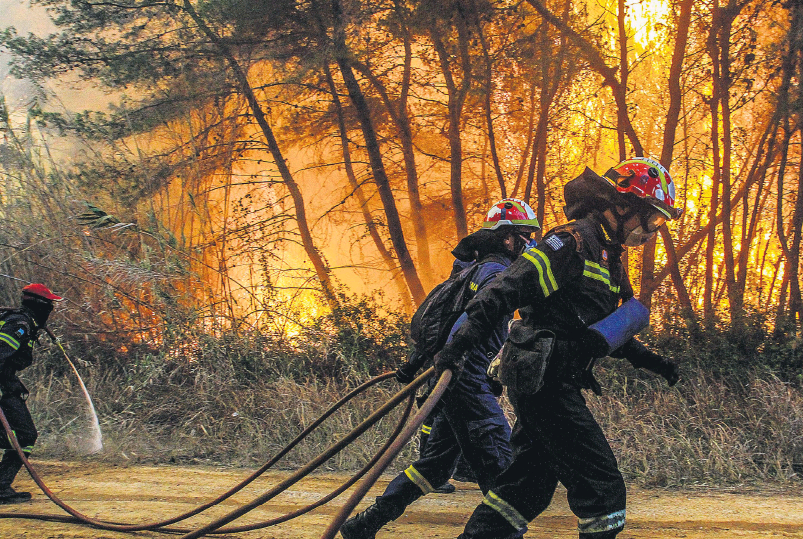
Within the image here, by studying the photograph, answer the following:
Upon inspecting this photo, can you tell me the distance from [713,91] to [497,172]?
257 centimetres

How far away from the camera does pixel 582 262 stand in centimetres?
271

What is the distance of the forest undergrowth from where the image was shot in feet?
16.5

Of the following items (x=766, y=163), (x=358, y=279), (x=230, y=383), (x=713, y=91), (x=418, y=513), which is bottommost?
(x=418, y=513)

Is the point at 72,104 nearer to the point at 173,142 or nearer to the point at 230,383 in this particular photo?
the point at 173,142

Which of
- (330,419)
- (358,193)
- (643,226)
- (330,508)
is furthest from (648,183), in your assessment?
(358,193)

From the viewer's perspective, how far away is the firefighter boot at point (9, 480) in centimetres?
468

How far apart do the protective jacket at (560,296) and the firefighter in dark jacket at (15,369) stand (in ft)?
12.4

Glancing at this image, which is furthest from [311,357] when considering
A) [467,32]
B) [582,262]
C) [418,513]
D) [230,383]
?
[582,262]

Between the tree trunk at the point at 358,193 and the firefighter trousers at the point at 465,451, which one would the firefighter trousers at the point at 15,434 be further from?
the tree trunk at the point at 358,193

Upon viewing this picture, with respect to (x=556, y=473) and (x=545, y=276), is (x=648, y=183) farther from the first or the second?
(x=556, y=473)

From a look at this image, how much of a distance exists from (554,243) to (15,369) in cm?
431

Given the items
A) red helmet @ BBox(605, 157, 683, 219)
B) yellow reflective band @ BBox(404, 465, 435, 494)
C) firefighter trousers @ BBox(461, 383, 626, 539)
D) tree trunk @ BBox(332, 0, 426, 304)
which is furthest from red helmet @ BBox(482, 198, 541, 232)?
tree trunk @ BBox(332, 0, 426, 304)

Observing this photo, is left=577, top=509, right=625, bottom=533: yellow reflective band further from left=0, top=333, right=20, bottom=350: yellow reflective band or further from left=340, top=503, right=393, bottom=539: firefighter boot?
left=0, top=333, right=20, bottom=350: yellow reflective band

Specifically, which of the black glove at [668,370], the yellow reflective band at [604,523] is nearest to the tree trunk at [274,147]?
the black glove at [668,370]
